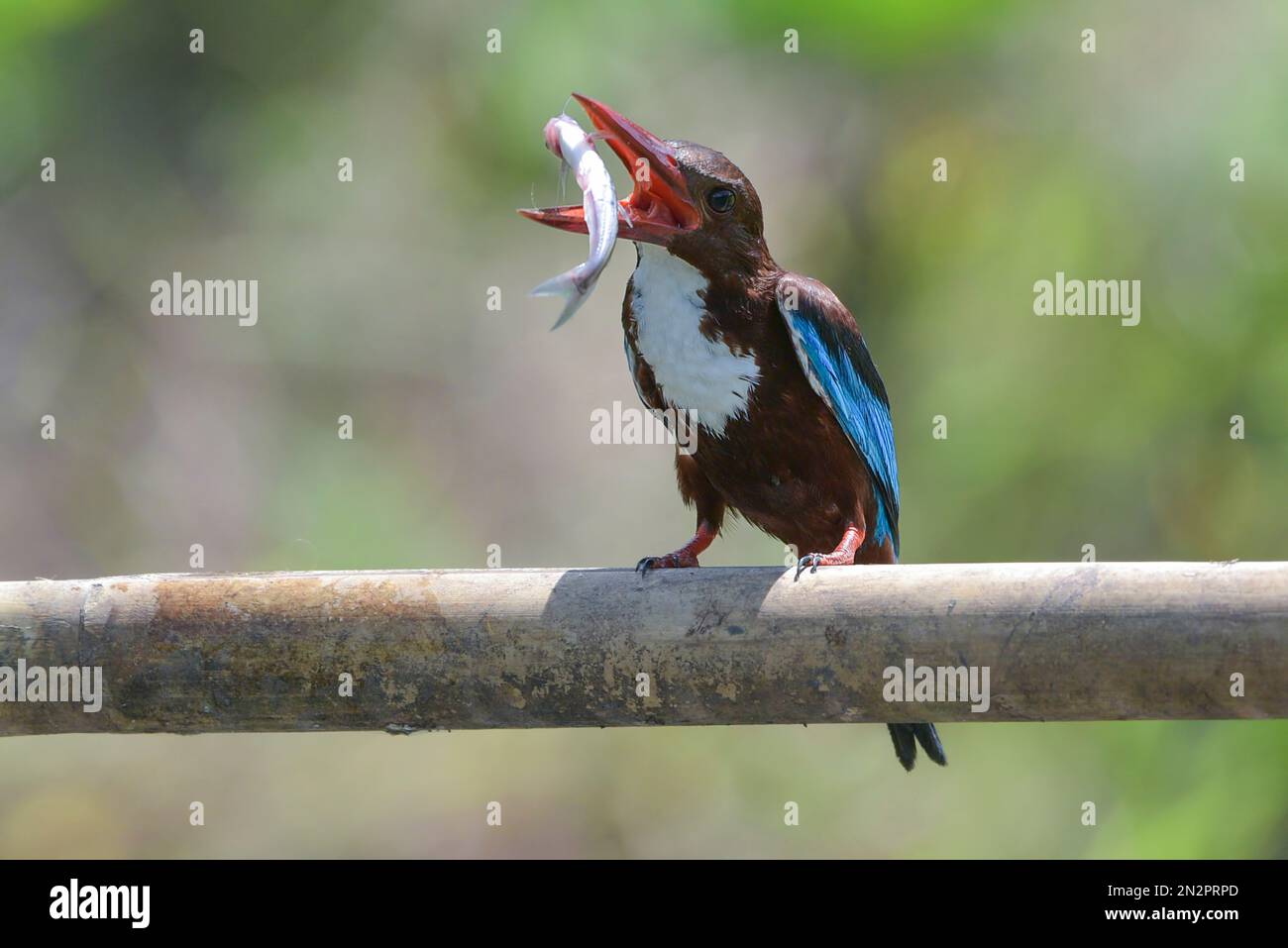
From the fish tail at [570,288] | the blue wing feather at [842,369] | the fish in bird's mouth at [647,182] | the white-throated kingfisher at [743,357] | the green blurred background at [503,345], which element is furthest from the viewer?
the green blurred background at [503,345]

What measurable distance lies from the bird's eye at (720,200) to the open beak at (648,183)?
0.04 m

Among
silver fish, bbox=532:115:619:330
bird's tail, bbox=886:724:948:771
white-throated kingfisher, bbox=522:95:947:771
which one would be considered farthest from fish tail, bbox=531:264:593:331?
bird's tail, bbox=886:724:948:771

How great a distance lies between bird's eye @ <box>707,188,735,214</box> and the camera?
2754 millimetres

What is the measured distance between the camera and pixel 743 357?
9.34 ft

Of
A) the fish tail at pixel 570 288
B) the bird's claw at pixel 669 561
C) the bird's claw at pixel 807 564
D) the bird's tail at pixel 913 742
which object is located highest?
the fish tail at pixel 570 288

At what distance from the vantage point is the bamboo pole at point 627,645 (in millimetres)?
2066

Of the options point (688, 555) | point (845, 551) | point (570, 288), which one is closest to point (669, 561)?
point (688, 555)

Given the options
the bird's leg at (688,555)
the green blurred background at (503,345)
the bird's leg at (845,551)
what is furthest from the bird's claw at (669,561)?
the green blurred background at (503,345)

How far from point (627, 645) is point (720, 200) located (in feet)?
3.29

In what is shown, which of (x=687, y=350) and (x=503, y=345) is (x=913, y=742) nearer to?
(x=687, y=350)

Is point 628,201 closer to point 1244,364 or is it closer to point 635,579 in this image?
point 635,579

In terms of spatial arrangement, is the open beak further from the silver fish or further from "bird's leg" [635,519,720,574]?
"bird's leg" [635,519,720,574]

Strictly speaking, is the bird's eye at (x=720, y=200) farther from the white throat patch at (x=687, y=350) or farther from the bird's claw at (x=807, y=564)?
the bird's claw at (x=807, y=564)

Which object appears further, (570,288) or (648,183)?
(648,183)
